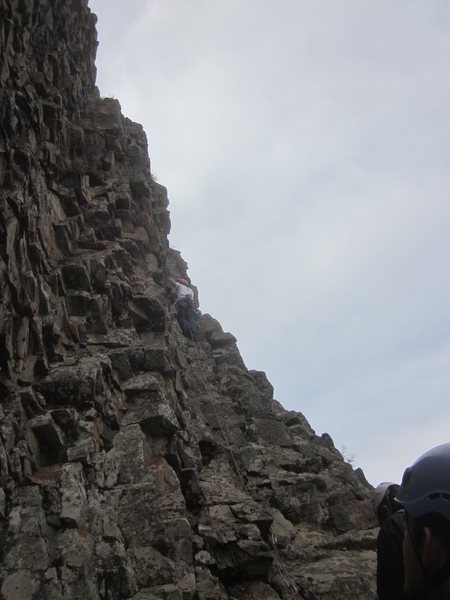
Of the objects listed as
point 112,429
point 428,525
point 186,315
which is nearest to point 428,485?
point 428,525

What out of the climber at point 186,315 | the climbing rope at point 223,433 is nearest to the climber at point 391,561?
the climbing rope at point 223,433

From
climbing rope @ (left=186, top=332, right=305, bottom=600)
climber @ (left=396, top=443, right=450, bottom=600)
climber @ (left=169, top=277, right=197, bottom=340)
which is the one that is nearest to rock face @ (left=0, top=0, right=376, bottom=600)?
climbing rope @ (left=186, top=332, right=305, bottom=600)

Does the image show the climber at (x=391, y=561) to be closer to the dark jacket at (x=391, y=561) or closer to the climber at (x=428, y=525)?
the dark jacket at (x=391, y=561)

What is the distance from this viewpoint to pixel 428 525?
274 cm

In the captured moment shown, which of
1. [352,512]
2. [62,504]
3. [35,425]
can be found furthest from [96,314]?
[352,512]

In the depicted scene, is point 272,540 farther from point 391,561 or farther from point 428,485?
point 428,485

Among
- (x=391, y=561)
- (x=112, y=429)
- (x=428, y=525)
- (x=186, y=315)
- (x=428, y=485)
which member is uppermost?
(x=186, y=315)

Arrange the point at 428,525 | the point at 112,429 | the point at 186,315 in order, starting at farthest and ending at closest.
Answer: the point at 186,315
the point at 112,429
the point at 428,525

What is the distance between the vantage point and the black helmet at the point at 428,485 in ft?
9.17

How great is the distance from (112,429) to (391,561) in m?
6.60

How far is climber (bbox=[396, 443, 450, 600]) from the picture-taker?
8.24 feet

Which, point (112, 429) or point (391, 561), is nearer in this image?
point (391, 561)

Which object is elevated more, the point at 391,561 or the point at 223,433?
the point at 223,433

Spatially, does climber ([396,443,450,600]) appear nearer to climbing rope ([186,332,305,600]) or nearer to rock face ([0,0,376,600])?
rock face ([0,0,376,600])
